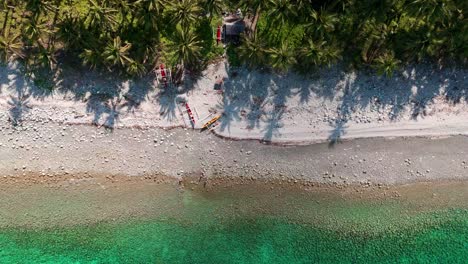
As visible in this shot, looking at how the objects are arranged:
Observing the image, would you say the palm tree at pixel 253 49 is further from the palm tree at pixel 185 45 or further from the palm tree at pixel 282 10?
the palm tree at pixel 185 45

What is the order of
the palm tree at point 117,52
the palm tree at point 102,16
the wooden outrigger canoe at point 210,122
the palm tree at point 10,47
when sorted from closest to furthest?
the palm tree at point 102,16 < the palm tree at point 117,52 < the palm tree at point 10,47 < the wooden outrigger canoe at point 210,122

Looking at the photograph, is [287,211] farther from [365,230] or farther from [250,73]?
[250,73]

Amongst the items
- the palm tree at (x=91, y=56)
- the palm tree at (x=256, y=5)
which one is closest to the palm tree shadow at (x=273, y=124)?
the palm tree at (x=256, y=5)

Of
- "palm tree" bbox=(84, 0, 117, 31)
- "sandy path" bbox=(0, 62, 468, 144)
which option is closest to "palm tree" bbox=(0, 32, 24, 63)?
"sandy path" bbox=(0, 62, 468, 144)

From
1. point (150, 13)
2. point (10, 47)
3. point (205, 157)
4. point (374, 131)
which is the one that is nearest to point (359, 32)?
point (374, 131)

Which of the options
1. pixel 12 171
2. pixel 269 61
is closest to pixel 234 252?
pixel 269 61

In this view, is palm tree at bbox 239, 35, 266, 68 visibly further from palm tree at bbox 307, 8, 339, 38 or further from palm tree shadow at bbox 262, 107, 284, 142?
palm tree shadow at bbox 262, 107, 284, 142
